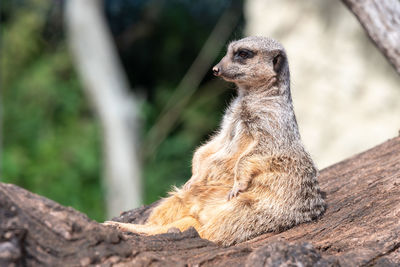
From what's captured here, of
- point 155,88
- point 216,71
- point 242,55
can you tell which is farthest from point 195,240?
point 155,88

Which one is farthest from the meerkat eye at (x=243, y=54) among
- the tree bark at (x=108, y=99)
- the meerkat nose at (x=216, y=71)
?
the tree bark at (x=108, y=99)

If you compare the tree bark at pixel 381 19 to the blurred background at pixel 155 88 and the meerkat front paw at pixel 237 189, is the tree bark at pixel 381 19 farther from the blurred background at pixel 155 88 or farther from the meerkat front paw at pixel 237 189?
the blurred background at pixel 155 88

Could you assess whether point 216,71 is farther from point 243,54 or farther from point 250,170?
point 250,170

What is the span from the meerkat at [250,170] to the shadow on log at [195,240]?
0.10m

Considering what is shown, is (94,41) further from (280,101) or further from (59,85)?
(280,101)

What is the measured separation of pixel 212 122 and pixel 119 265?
647cm

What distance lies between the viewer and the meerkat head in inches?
115

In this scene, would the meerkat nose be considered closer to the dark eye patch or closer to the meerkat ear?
the dark eye patch

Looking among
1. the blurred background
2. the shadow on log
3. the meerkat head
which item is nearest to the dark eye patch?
the meerkat head

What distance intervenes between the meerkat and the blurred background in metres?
3.76

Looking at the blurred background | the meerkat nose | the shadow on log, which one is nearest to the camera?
the shadow on log

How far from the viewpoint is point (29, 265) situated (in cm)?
188

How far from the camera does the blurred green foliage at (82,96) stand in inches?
305

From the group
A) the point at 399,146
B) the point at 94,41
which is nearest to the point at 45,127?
the point at 94,41
